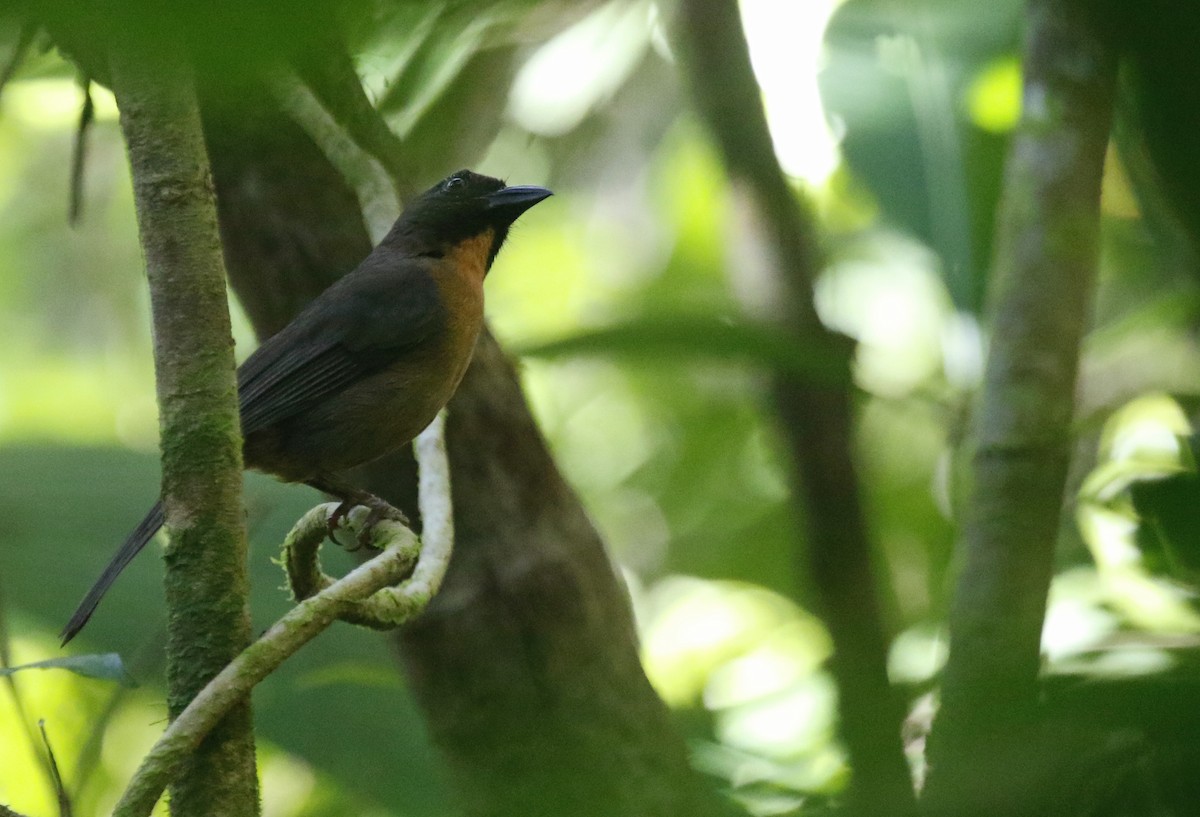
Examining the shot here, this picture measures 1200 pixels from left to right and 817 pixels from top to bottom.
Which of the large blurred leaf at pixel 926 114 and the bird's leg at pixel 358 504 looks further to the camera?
the large blurred leaf at pixel 926 114

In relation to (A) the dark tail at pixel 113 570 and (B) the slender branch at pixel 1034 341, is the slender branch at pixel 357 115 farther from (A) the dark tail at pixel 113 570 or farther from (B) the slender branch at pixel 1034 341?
(B) the slender branch at pixel 1034 341

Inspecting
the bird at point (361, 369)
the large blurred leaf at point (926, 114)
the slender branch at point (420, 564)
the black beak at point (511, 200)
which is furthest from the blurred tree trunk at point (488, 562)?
the large blurred leaf at point (926, 114)

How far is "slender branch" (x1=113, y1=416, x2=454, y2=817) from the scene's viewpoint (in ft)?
5.24

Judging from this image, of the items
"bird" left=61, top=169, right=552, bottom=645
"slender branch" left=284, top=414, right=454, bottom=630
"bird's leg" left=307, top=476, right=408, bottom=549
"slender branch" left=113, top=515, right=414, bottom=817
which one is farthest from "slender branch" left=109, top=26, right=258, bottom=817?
"bird" left=61, top=169, right=552, bottom=645

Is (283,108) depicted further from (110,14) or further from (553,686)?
(110,14)

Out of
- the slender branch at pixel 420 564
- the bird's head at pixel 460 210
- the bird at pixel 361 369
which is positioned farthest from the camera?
the bird's head at pixel 460 210

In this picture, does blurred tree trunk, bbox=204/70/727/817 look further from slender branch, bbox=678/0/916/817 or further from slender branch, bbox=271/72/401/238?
slender branch, bbox=678/0/916/817

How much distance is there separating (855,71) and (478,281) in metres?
1.46

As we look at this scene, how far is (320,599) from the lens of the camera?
1918 mm

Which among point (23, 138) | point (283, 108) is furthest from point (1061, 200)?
point (23, 138)

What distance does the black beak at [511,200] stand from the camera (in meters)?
4.55

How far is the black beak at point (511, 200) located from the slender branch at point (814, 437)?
1.81 metres

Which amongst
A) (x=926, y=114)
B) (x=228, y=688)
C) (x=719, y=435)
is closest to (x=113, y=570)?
(x=228, y=688)

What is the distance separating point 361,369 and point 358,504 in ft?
1.93
